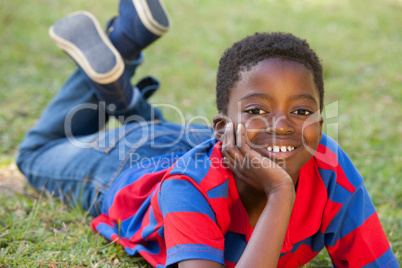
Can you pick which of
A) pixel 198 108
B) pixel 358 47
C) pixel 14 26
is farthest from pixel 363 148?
pixel 14 26

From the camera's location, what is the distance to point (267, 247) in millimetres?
1474

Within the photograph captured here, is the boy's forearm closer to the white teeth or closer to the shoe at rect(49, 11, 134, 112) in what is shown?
the white teeth

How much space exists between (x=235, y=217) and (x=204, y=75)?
130 inches

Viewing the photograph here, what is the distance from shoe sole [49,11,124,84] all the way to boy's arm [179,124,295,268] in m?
1.27

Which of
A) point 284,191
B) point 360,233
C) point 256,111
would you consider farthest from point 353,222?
point 256,111

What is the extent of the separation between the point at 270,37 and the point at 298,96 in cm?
26

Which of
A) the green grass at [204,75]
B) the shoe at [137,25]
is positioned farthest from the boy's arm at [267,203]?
the shoe at [137,25]

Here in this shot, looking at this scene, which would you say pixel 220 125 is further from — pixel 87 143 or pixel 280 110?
pixel 87 143

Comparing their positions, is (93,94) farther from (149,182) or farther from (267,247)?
(267,247)

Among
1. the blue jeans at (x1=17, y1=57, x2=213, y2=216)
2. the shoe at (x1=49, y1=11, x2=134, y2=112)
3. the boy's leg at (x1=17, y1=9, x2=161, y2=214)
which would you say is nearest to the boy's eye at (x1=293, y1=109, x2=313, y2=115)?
the blue jeans at (x1=17, y1=57, x2=213, y2=216)

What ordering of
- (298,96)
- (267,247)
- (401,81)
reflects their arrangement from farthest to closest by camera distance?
(401,81) → (298,96) → (267,247)

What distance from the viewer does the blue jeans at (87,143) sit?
241 centimetres

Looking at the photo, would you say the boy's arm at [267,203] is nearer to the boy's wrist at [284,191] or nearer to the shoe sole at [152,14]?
the boy's wrist at [284,191]

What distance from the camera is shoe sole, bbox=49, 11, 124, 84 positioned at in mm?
2678
